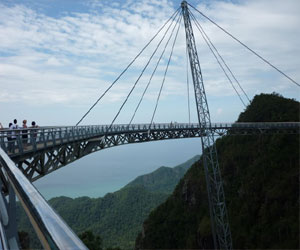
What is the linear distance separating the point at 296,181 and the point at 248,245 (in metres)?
15.2

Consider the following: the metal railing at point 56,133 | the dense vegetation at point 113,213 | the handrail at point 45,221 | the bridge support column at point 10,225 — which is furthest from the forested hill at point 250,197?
the handrail at point 45,221

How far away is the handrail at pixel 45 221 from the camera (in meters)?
1.53

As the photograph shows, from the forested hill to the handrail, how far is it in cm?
5273

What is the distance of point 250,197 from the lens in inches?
2453

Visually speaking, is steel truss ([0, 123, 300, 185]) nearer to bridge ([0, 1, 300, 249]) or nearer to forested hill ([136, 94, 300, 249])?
bridge ([0, 1, 300, 249])

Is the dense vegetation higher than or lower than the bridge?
lower

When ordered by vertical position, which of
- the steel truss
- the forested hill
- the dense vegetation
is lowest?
the dense vegetation

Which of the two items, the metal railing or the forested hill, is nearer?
the metal railing

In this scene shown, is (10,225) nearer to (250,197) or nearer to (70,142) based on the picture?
(70,142)

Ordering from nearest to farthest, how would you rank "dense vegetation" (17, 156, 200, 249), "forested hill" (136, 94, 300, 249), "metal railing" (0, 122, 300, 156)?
"metal railing" (0, 122, 300, 156)
"forested hill" (136, 94, 300, 249)
"dense vegetation" (17, 156, 200, 249)

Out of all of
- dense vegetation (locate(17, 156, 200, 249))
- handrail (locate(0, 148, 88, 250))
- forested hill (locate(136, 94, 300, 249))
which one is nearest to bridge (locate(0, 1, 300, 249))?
handrail (locate(0, 148, 88, 250))

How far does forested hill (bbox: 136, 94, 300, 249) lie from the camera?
2095 inches

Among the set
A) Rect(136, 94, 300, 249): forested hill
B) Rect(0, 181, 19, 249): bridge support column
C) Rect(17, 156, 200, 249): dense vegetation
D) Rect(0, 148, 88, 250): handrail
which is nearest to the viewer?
Rect(0, 148, 88, 250): handrail

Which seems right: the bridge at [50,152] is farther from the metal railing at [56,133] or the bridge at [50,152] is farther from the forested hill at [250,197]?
the forested hill at [250,197]
